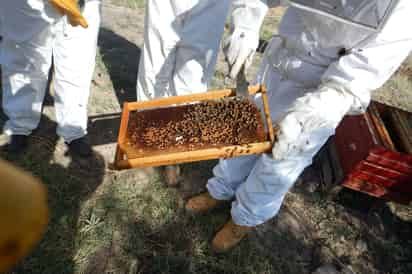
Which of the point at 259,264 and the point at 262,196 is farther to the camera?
the point at 259,264

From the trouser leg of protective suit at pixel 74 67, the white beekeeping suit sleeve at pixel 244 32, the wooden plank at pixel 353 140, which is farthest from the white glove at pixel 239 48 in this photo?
the wooden plank at pixel 353 140

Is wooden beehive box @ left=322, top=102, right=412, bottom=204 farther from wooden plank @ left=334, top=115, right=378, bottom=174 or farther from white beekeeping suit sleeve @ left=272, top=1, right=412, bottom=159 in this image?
white beekeeping suit sleeve @ left=272, top=1, right=412, bottom=159

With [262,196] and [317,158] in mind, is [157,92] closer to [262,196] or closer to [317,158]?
[262,196]

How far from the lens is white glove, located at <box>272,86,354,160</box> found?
2.12m

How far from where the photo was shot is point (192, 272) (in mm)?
3037

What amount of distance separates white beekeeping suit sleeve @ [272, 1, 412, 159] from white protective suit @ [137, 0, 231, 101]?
1.67 meters

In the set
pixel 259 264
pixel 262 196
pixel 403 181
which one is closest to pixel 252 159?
pixel 262 196

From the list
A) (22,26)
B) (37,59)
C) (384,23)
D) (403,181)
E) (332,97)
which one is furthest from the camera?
(403,181)

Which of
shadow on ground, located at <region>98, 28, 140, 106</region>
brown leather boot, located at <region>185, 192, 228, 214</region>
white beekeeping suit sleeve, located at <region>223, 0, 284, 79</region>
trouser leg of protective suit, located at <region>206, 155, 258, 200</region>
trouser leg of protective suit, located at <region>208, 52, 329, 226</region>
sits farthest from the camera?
shadow on ground, located at <region>98, 28, 140, 106</region>

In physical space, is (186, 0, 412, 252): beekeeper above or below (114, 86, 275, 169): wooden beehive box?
above

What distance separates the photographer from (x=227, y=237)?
3.24 meters

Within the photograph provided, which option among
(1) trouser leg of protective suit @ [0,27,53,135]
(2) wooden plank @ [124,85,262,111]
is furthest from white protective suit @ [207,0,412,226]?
(1) trouser leg of protective suit @ [0,27,53,135]

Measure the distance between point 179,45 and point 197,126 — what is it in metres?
1.52

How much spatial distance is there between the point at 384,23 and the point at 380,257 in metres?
→ 3.06
